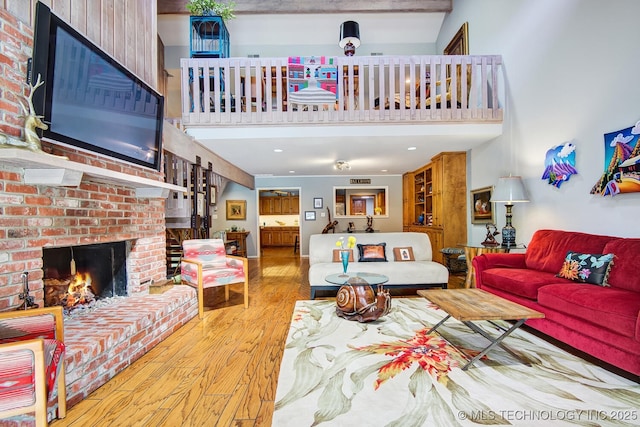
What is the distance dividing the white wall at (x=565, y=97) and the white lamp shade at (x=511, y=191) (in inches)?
6.5

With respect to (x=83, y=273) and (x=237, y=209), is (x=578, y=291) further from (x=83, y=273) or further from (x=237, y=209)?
(x=237, y=209)

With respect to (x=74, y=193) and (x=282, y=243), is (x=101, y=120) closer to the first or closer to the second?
(x=74, y=193)

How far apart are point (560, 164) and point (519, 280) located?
4.64 ft

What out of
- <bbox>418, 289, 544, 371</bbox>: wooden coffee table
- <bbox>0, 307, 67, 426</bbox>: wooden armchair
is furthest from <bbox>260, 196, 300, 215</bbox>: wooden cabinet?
<bbox>0, 307, 67, 426</bbox>: wooden armchair

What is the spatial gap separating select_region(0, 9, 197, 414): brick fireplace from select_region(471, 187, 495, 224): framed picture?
4.42 m

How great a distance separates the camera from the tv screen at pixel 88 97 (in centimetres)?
185

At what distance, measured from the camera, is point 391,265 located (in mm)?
3992

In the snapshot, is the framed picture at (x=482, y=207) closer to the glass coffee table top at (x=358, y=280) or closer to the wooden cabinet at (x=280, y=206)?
the glass coffee table top at (x=358, y=280)

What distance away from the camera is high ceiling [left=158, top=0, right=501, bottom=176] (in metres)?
4.27

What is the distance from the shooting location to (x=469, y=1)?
207 inches

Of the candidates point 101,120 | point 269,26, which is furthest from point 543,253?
point 269,26

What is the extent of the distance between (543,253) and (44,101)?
14.2 ft

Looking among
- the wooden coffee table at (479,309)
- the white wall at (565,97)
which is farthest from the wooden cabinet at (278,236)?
the wooden coffee table at (479,309)

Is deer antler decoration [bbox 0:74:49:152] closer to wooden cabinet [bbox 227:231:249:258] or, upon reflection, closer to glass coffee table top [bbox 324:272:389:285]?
glass coffee table top [bbox 324:272:389:285]
